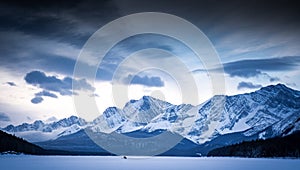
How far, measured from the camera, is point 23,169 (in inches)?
3767

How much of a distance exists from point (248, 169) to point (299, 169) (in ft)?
45.8

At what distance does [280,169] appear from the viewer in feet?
349

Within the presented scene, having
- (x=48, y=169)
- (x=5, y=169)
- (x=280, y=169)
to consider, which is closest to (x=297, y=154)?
(x=280, y=169)

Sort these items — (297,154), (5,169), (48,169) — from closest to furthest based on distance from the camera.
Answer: (5,169)
(48,169)
(297,154)

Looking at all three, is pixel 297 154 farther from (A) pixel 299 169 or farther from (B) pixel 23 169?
(B) pixel 23 169

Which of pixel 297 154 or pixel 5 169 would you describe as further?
pixel 297 154

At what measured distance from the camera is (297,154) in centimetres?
19825

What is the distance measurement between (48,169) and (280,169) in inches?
2644

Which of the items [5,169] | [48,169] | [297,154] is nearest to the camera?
[5,169]

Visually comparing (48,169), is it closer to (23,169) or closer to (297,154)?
(23,169)

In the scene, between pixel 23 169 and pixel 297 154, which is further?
pixel 297 154

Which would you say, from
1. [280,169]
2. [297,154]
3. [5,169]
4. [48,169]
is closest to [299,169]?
[280,169]

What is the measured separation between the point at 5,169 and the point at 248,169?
221 ft

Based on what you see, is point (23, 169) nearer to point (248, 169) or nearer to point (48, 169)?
point (48, 169)
